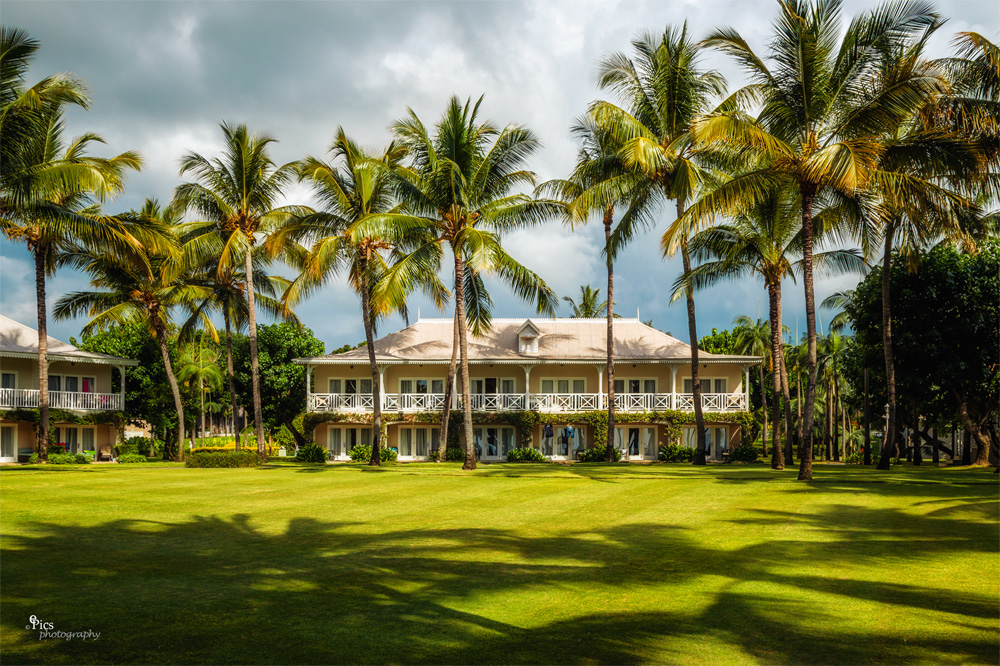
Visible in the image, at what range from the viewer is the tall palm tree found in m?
28.0

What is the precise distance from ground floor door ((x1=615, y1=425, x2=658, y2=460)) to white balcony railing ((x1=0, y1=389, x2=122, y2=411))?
1002 inches

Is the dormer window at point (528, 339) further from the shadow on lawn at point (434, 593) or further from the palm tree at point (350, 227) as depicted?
the shadow on lawn at point (434, 593)

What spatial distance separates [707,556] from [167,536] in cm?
743

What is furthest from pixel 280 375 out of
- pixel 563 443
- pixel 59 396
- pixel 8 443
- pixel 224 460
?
pixel 224 460

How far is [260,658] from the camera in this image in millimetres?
6004

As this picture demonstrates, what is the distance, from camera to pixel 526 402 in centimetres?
3891

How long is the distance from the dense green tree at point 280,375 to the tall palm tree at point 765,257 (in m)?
24.3

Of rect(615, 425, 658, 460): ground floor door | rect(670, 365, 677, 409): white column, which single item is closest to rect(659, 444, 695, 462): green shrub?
rect(670, 365, 677, 409): white column

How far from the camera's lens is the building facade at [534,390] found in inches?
1516

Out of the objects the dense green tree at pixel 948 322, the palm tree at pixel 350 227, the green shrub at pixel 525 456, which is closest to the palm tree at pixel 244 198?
the palm tree at pixel 350 227

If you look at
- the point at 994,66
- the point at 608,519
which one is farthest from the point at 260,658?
the point at 994,66

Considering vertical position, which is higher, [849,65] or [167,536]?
[849,65]

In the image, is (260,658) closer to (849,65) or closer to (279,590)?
(279,590)

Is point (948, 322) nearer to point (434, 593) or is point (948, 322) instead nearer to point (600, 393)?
point (600, 393)
